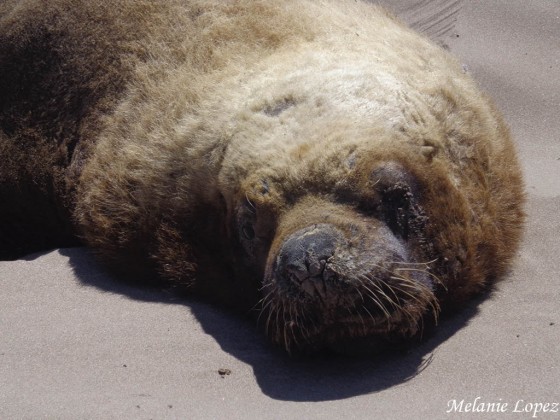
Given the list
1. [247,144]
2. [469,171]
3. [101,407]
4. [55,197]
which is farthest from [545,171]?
[101,407]

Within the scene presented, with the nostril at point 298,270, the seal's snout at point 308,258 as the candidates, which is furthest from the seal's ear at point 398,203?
the nostril at point 298,270

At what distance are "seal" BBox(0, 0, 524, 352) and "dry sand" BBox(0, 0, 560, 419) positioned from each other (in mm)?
139

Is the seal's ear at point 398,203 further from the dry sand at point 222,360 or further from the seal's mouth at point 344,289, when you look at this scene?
the dry sand at point 222,360

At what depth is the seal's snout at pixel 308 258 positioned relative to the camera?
147 inches

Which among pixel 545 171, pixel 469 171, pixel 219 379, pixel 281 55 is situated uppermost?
pixel 281 55

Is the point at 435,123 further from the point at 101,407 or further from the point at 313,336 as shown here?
the point at 101,407

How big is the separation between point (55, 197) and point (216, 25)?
4.24 ft

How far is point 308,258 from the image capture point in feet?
12.3

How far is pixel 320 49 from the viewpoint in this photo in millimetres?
4789

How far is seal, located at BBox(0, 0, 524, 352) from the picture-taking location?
3.94m

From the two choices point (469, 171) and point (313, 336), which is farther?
point (469, 171)

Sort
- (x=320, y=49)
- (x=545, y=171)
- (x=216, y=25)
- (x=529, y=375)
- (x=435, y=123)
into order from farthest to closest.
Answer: (x=545, y=171)
(x=216, y=25)
(x=320, y=49)
(x=435, y=123)
(x=529, y=375)

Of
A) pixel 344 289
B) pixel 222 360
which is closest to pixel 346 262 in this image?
pixel 344 289

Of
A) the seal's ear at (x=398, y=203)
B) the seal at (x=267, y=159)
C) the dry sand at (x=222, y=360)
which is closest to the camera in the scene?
the dry sand at (x=222, y=360)
